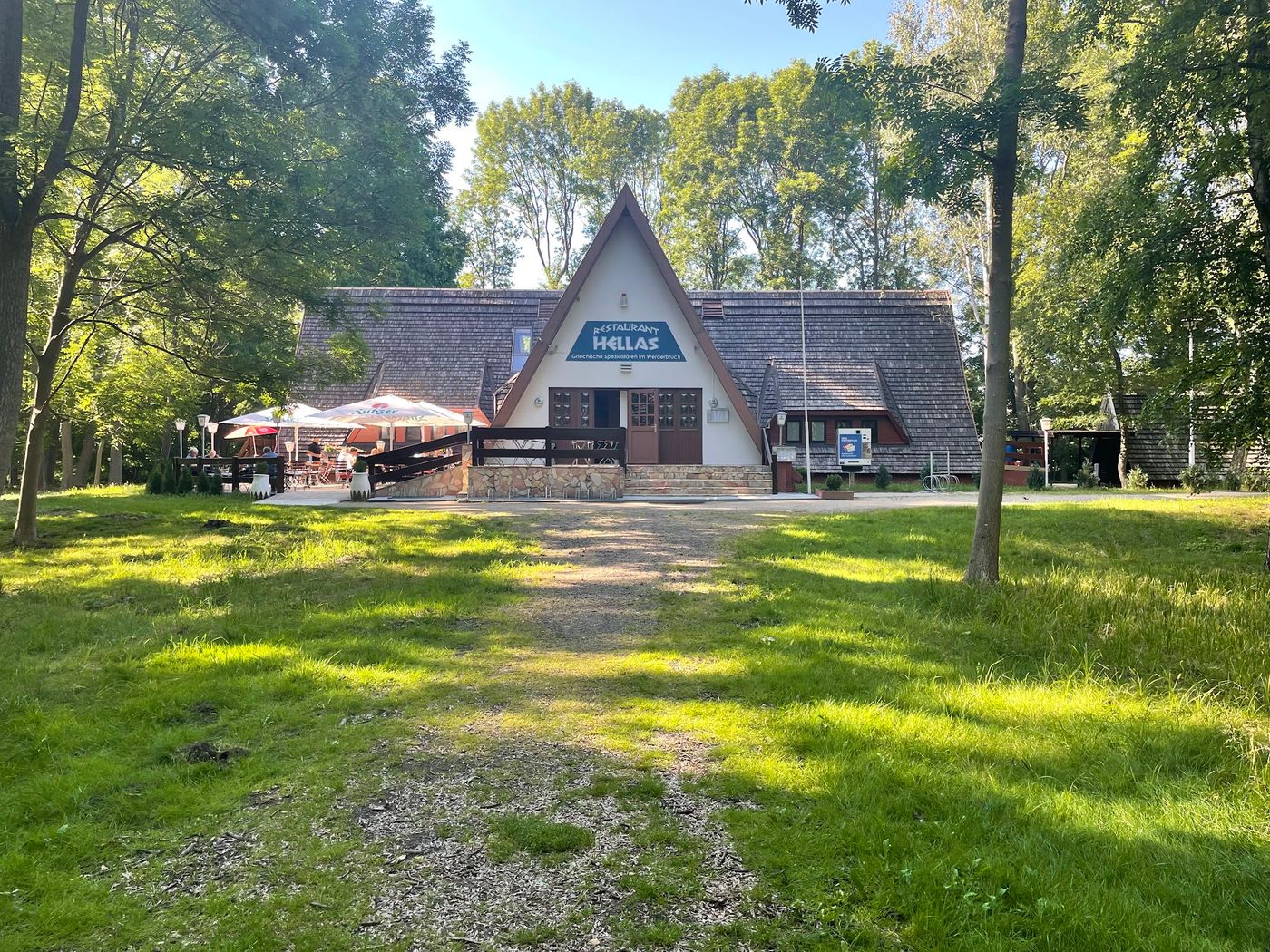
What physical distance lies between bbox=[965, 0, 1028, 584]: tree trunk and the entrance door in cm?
1358

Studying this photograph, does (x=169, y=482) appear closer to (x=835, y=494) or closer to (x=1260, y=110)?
Answer: (x=835, y=494)

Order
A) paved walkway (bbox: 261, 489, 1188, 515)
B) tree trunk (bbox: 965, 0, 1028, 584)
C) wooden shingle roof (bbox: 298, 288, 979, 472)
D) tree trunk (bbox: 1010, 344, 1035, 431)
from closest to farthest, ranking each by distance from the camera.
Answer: tree trunk (bbox: 965, 0, 1028, 584), paved walkway (bbox: 261, 489, 1188, 515), wooden shingle roof (bbox: 298, 288, 979, 472), tree trunk (bbox: 1010, 344, 1035, 431)

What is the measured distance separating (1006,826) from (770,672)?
6.46 ft

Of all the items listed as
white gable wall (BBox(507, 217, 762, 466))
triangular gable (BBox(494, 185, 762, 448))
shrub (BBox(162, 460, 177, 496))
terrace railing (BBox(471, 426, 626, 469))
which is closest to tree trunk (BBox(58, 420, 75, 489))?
shrub (BBox(162, 460, 177, 496))

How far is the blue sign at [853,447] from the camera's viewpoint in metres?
21.1

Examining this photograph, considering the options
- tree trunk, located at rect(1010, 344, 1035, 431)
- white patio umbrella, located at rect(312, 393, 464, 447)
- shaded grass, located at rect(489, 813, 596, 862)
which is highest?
tree trunk, located at rect(1010, 344, 1035, 431)

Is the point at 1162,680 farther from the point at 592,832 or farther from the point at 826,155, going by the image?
the point at 826,155

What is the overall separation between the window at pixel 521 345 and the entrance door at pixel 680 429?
494cm

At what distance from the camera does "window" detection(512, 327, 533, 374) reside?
76.6 feet

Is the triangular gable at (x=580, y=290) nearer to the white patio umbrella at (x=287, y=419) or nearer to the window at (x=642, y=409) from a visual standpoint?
the window at (x=642, y=409)

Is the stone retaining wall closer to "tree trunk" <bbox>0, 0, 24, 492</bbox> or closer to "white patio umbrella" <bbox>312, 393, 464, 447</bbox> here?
"white patio umbrella" <bbox>312, 393, 464, 447</bbox>

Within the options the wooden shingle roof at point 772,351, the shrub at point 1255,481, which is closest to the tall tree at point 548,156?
the wooden shingle roof at point 772,351

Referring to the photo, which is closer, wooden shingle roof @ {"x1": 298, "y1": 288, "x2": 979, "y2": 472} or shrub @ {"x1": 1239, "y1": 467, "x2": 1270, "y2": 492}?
shrub @ {"x1": 1239, "y1": 467, "x2": 1270, "y2": 492}

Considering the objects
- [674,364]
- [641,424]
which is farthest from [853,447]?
[641,424]
